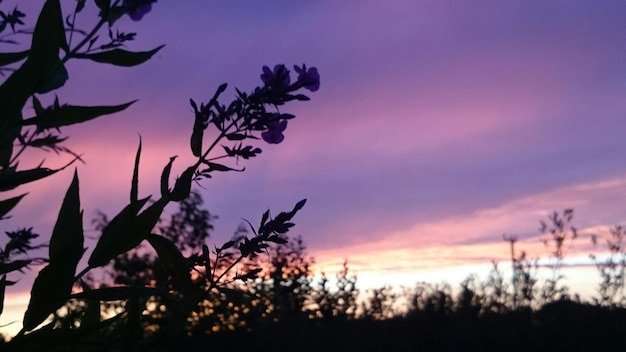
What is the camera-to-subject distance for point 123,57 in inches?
83.8

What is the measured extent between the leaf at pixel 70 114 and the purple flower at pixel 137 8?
373 mm

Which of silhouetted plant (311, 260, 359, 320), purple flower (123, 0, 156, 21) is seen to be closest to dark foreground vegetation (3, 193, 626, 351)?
silhouetted plant (311, 260, 359, 320)

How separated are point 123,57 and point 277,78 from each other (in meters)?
0.38

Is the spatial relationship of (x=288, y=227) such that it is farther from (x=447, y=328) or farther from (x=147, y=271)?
(x=147, y=271)

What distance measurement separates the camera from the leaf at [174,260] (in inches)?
77.7

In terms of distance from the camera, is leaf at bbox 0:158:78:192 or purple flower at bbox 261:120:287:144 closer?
leaf at bbox 0:158:78:192

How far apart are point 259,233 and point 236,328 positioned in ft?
25.4

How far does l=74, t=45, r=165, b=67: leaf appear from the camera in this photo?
6.94 ft

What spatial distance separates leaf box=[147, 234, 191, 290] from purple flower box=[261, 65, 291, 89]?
410 millimetres

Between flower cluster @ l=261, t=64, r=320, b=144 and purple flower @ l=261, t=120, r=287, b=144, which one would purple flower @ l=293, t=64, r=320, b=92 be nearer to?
flower cluster @ l=261, t=64, r=320, b=144

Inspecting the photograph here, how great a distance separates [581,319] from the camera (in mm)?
9750

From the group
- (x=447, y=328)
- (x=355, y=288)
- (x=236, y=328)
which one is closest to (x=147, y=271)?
(x=236, y=328)

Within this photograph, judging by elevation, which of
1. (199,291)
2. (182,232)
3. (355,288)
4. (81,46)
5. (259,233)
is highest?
(182,232)

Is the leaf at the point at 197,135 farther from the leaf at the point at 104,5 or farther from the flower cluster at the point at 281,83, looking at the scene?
the leaf at the point at 104,5
